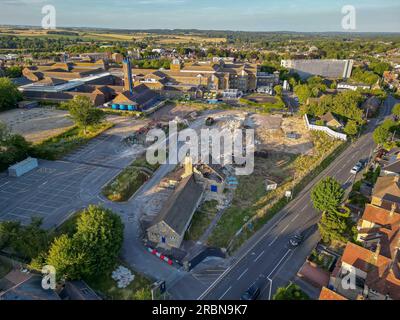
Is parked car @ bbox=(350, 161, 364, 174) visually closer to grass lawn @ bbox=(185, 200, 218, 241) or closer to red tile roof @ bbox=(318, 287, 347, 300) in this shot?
grass lawn @ bbox=(185, 200, 218, 241)

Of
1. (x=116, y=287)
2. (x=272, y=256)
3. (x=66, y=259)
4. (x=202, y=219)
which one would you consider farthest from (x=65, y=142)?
(x=272, y=256)

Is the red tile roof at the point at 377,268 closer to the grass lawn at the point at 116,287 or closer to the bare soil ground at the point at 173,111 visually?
the grass lawn at the point at 116,287

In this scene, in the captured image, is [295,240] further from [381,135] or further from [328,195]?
[381,135]

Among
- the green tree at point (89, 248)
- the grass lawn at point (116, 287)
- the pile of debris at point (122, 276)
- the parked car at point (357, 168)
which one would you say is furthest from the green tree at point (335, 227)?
the green tree at point (89, 248)

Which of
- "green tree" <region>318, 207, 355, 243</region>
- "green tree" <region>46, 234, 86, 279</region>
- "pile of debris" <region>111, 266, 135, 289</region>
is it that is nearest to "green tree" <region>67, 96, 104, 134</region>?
"green tree" <region>46, 234, 86, 279</region>

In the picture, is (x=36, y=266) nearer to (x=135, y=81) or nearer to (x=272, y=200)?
(x=272, y=200)
